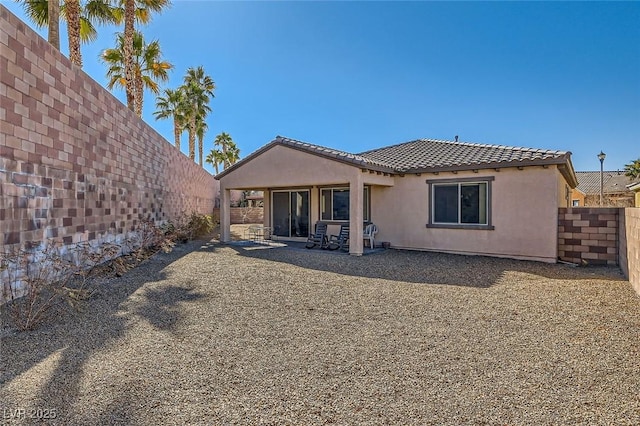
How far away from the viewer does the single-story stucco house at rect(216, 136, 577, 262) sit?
10.4 m

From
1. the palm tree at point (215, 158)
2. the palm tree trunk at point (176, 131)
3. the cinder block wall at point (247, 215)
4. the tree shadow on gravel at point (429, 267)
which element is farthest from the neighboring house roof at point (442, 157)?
the palm tree at point (215, 158)

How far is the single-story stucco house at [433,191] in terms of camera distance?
10.4 m

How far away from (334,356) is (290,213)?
1245 centimetres

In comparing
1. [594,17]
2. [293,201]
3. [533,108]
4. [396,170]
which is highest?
[594,17]

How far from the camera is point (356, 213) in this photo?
11.5 m

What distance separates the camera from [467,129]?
23.6 metres

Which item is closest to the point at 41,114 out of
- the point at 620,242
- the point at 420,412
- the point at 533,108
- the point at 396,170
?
the point at 420,412

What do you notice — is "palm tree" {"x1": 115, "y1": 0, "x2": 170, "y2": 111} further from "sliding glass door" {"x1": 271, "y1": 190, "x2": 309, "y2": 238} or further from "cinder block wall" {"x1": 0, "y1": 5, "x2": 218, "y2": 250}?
"sliding glass door" {"x1": 271, "y1": 190, "x2": 309, "y2": 238}

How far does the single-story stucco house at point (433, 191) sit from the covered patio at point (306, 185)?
0.13 feet

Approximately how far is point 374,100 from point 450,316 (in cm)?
1647

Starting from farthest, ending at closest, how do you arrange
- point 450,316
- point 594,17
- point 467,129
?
point 467,129 → point 594,17 → point 450,316

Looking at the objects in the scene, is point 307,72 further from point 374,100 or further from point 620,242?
point 620,242

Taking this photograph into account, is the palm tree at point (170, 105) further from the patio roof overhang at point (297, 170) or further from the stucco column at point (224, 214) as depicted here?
the patio roof overhang at point (297, 170)

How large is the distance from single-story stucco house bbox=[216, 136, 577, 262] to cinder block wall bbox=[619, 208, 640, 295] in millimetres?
1658
